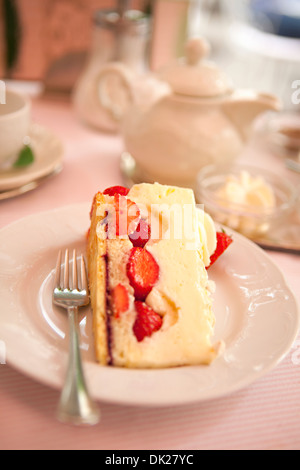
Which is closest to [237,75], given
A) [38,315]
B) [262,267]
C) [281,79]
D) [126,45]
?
[281,79]

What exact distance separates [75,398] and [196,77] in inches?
33.1

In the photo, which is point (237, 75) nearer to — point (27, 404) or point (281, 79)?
point (281, 79)

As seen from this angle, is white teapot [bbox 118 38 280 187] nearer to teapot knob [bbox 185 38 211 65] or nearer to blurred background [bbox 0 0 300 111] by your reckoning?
teapot knob [bbox 185 38 211 65]

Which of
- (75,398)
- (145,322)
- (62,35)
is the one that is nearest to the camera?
(75,398)

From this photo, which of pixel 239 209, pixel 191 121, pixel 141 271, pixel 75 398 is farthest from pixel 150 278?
pixel 191 121

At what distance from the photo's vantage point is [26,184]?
1.15 m

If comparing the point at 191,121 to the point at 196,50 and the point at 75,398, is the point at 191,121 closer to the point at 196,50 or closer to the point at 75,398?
the point at 196,50

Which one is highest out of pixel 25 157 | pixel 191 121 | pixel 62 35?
pixel 62 35

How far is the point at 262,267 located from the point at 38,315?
0.41m

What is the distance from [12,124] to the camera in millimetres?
1090

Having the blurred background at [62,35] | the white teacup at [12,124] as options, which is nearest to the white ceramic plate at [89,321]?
the white teacup at [12,124]

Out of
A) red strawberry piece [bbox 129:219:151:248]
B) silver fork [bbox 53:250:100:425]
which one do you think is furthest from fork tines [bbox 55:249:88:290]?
red strawberry piece [bbox 129:219:151:248]

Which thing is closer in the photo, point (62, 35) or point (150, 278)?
point (150, 278)

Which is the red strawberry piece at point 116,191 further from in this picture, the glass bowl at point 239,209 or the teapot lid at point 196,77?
the teapot lid at point 196,77
